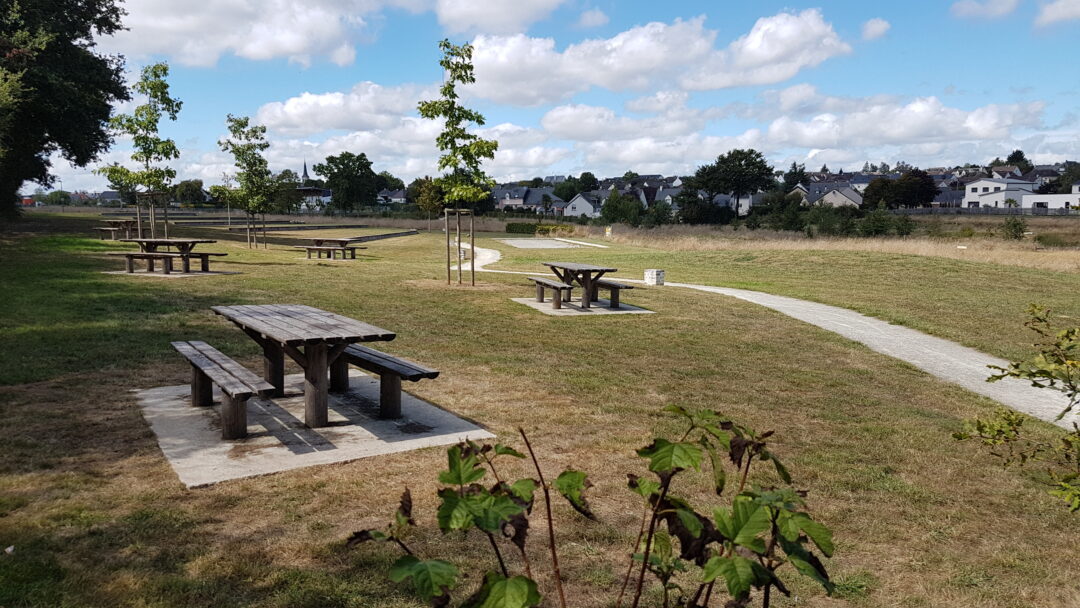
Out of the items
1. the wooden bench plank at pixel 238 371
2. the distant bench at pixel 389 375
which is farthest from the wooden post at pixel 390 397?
the wooden bench plank at pixel 238 371

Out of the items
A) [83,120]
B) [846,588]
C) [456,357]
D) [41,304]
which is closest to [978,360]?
[456,357]

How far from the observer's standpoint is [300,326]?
6047mm

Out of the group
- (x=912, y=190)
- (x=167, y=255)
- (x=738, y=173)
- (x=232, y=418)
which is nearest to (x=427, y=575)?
(x=232, y=418)

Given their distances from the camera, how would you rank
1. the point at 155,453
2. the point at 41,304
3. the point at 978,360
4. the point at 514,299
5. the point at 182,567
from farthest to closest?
the point at 514,299 < the point at 41,304 < the point at 978,360 < the point at 155,453 < the point at 182,567

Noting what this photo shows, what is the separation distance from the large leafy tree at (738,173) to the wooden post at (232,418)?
85.6m

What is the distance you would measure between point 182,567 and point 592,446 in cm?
299

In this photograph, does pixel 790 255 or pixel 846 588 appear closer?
pixel 846 588

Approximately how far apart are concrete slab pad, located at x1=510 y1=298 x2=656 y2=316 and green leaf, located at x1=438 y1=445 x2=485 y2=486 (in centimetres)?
1139

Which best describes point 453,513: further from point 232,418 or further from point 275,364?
point 275,364

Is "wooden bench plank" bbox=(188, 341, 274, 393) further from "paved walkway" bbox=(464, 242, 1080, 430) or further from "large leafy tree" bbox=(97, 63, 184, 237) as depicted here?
"large leafy tree" bbox=(97, 63, 184, 237)

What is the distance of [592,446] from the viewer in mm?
5547

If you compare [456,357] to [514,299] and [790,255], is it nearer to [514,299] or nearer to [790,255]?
[514,299]

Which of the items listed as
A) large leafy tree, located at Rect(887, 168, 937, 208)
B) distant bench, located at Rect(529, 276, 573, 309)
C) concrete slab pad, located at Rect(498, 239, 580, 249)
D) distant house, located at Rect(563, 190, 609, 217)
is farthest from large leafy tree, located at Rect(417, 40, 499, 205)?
distant house, located at Rect(563, 190, 609, 217)

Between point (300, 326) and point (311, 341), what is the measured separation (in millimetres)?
606
